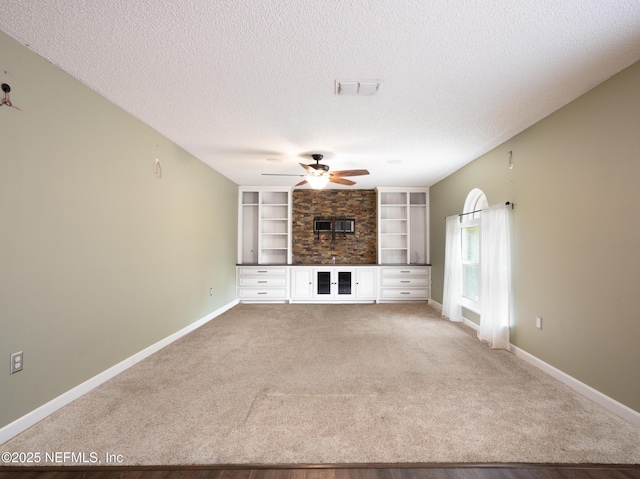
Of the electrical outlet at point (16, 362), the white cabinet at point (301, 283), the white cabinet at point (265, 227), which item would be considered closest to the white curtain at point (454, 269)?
the white cabinet at point (301, 283)

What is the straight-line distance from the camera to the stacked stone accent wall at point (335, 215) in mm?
7312

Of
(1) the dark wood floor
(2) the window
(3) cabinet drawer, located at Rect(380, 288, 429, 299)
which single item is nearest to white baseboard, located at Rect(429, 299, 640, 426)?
(1) the dark wood floor

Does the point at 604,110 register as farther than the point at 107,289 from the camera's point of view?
No

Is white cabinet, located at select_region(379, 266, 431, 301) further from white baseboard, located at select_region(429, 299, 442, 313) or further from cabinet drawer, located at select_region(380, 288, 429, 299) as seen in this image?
white baseboard, located at select_region(429, 299, 442, 313)

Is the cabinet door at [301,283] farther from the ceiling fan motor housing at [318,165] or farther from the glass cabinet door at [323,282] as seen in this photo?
the ceiling fan motor housing at [318,165]

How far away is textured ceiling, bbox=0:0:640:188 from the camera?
1.79 metres

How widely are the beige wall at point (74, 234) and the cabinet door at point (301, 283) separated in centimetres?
294

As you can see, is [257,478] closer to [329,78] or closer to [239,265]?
[329,78]

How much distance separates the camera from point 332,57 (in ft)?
7.27

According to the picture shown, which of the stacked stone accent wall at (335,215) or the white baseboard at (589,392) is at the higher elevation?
the stacked stone accent wall at (335,215)

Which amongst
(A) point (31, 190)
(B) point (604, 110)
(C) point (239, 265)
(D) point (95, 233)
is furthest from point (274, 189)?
(B) point (604, 110)

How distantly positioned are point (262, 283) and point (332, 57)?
5236mm

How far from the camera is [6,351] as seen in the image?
A: 6.54ft

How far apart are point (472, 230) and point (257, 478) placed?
4.52m
